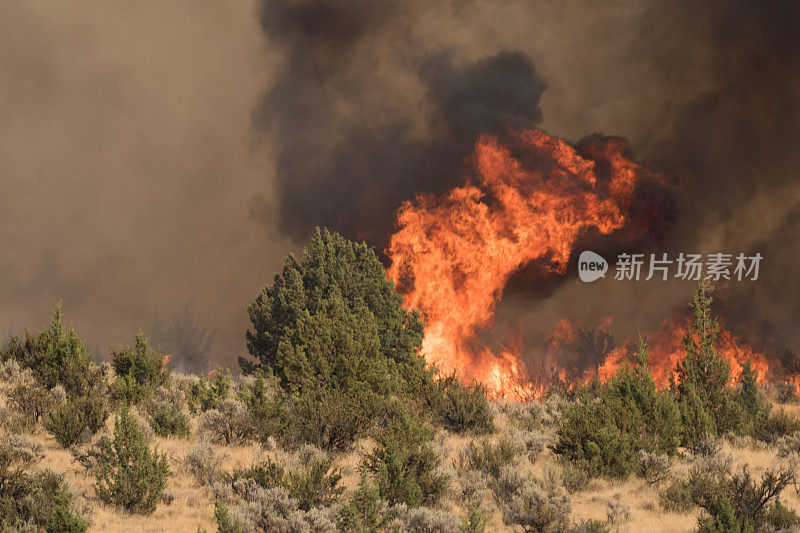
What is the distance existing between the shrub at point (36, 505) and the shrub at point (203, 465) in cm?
267

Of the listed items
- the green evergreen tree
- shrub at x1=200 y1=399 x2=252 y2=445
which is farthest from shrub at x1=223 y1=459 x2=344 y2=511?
the green evergreen tree

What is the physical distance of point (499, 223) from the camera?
150 feet

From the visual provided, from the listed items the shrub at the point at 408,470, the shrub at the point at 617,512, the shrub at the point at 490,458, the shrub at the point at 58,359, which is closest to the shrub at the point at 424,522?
the shrub at the point at 408,470

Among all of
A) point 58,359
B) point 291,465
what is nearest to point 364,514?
point 291,465

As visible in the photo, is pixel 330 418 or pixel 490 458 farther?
pixel 330 418

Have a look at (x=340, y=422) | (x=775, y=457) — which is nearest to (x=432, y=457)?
(x=340, y=422)

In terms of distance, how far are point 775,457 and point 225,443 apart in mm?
14410

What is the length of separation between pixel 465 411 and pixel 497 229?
86.6 feet

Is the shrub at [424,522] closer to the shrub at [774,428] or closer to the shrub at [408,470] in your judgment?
the shrub at [408,470]

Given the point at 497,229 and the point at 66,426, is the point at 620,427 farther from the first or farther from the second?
the point at 497,229

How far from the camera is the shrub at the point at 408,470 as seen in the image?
1113cm

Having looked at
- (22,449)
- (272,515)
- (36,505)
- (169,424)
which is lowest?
(36,505)

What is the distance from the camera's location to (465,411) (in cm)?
2048

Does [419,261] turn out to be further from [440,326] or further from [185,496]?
[185,496]
